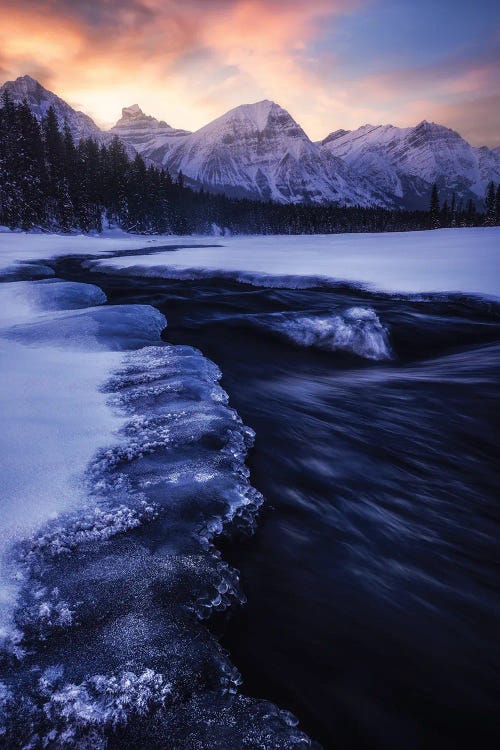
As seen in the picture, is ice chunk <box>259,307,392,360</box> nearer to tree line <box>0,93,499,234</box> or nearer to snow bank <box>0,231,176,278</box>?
snow bank <box>0,231,176,278</box>

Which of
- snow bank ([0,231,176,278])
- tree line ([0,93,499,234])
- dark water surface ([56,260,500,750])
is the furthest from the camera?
tree line ([0,93,499,234])

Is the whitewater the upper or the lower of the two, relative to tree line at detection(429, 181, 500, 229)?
lower

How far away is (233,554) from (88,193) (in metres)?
63.9

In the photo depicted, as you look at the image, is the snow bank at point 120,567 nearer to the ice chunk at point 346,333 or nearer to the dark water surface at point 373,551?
the dark water surface at point 373,551

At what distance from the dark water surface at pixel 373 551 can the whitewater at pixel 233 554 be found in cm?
1

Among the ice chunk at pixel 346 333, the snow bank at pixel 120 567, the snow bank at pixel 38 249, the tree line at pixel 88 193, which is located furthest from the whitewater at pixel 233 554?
the tree line at pixel 88 193

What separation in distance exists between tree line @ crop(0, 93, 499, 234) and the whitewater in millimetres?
54506

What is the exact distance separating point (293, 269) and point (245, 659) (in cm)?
1398

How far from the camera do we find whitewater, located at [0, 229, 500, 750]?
1588 mm

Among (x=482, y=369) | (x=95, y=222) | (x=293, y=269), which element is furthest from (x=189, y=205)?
(x=482, y=369)

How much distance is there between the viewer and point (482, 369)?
6570 mm

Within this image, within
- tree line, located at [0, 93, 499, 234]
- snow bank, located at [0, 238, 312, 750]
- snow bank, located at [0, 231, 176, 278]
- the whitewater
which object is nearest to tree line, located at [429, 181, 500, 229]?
tree line, located at [0, 93, 499, 234]

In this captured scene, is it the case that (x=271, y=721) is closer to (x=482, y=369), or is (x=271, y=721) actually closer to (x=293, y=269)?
(x=482, y=369)

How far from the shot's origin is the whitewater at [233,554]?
1.59 metres
